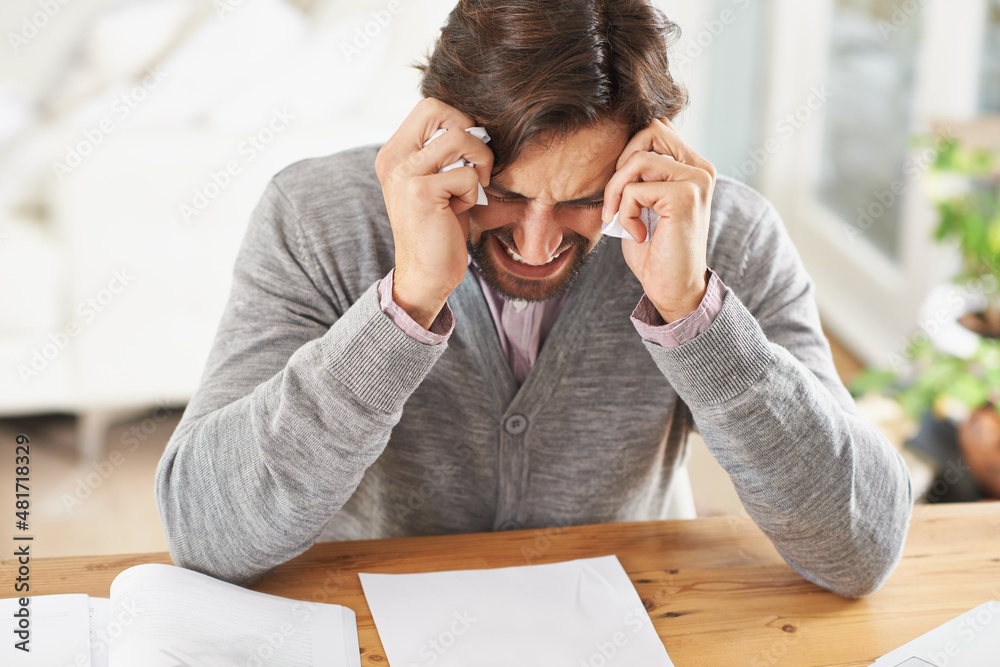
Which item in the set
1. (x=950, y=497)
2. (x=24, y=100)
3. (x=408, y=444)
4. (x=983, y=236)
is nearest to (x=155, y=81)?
(x=24, y=100)

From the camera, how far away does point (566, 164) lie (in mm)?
906

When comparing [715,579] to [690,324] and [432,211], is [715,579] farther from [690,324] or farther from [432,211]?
[432,211]

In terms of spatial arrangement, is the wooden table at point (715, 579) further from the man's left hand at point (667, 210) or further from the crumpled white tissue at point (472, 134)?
the crumpled white tissue at point (472, 134)

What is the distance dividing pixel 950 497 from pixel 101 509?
80.2 inches

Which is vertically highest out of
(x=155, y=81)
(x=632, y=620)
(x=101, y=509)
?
(x=155, y=81)

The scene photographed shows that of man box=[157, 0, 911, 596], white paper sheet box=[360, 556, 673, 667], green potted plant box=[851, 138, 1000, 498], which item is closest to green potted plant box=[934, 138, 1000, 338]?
green potted plant box=[851, 138, 1000, 498]

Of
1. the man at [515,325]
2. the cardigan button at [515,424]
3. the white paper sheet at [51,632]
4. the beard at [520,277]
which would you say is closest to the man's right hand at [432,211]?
the man at [515,325]

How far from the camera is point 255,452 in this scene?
2.85 feet

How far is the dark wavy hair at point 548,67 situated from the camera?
0.87 meters

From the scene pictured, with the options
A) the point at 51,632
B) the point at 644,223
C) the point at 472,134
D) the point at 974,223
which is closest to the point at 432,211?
the point at 472,134

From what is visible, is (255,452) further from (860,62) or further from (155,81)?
(860,62)

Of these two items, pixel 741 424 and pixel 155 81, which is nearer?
pixel 741 424

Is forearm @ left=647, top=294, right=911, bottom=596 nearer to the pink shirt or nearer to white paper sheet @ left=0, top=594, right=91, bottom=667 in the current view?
the pink shirt

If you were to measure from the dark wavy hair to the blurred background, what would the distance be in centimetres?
134
